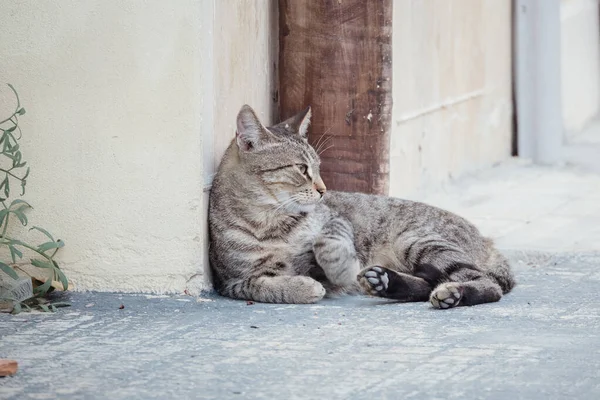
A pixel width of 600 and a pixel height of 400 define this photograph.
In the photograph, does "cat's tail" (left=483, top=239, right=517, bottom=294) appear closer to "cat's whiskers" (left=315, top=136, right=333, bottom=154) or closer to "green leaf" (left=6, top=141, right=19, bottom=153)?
"cat's whiskers" (left=315, top=136, right=333, bottom=154)

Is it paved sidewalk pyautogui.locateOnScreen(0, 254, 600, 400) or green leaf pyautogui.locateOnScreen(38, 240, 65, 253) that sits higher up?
green leaf pyautogui.locateOnScreen(38, 240, 65, 253)

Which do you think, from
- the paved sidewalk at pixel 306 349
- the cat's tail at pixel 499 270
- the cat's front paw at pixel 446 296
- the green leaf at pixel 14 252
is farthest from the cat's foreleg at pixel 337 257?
the green leaf at pixel 14 252

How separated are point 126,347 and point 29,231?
3.83 ft

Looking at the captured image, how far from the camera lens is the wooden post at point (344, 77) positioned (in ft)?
20.3

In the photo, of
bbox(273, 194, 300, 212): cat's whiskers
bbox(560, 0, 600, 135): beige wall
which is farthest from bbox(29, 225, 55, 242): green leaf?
bbox(560, 0, 600, 135): beige wall

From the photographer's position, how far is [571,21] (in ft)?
40.5

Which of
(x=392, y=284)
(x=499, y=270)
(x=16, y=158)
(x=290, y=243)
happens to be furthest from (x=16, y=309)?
(x=499, y=270)

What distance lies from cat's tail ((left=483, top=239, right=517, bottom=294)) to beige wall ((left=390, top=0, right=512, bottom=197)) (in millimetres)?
1916

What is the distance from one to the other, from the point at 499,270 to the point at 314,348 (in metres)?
1.52

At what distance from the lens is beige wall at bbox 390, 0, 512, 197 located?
7.82 metres

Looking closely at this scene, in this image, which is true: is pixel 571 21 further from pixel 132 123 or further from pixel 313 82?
pixel 132 123

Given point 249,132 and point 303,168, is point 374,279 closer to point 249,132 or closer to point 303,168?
point 303,168

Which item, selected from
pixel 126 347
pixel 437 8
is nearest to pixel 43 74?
pixel 126 347

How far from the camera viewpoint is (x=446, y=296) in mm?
4969
